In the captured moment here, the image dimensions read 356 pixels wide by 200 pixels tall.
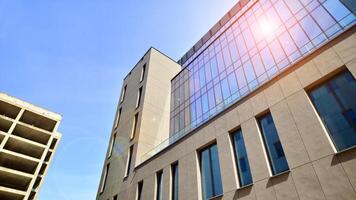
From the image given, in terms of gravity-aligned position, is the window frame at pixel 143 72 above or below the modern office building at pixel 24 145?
above

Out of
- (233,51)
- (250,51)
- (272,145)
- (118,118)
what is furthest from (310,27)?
(118,118)

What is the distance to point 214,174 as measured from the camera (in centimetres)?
1442

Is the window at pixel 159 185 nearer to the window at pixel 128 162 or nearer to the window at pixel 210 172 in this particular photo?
the window at pixel 210 172

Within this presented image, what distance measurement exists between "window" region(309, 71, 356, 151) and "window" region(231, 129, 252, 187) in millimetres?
4712

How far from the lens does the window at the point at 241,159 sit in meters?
12.2

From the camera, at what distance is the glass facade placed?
1781cm

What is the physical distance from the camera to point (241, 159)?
1310cm

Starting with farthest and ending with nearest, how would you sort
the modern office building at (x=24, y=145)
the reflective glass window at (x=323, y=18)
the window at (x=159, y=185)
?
the modern office building at (x=24, y=145) → the window at (x=159, y=185) → the reflective glass window at (x=323, y=18)

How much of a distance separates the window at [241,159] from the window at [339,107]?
471cm

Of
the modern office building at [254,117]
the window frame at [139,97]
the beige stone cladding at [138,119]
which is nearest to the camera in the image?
the modern office building at [254,117]

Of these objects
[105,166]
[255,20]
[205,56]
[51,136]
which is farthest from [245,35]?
[51,136]

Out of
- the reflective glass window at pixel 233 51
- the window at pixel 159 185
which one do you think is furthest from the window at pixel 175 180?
the reflective glass window at pixel 233 51

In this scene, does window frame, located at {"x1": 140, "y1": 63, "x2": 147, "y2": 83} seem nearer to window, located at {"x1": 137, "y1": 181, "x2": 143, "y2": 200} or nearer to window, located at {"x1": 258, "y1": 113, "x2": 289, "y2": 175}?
window, located at {"x1": 137, "y1": 181, "x2": 143, "y2": 200}

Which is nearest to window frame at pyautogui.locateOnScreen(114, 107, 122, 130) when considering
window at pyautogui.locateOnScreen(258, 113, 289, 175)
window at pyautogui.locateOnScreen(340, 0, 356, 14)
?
window at pyautogui.locateOnScreen(258, 113, 289, 175)
